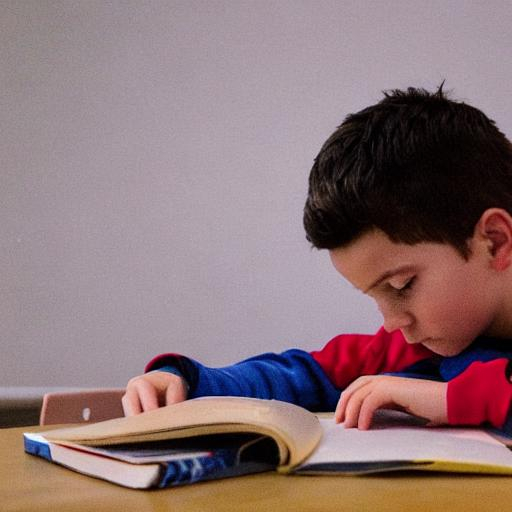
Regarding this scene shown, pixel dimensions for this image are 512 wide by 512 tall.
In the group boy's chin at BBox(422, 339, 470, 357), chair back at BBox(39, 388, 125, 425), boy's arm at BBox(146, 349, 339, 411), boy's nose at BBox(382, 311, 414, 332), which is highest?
boy's nose at BBox(382, 311, 414, 332)

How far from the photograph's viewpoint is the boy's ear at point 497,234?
895 millimetres

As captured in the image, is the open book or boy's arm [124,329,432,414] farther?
boy's arm [124,329,432,414]

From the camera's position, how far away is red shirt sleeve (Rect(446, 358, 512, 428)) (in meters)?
0.71

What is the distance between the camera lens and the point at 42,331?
1.87 m

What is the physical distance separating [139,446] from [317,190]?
0.48m

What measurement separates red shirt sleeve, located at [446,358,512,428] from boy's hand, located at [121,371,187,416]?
0.99ft

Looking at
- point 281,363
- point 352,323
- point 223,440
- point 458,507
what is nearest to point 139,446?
point 223,440

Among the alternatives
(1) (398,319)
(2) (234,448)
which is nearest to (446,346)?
(1) (398,319)

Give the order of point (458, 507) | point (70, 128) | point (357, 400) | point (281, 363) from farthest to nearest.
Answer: point (70, 128), point (281, 363), point (357, 400), point (458, 507)

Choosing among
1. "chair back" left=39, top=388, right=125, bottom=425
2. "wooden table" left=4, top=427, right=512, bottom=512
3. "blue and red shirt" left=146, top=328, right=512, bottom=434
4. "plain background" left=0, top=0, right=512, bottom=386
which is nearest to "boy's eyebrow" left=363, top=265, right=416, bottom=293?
"blue and red shirt" left=146, top=328, right=512, bottom=434

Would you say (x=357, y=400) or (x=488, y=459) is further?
(x=357, y=400)

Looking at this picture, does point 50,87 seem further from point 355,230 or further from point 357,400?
point 357,400

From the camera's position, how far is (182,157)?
191 cm

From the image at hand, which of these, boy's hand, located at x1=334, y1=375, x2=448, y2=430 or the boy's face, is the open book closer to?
boy's hand, located at x1=334, y1=375, x2=448, y2=430
